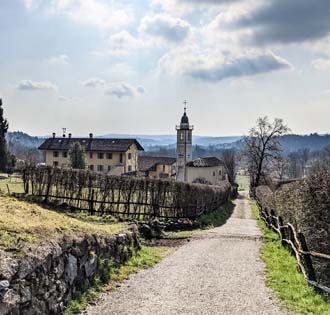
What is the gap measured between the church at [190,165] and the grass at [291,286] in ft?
165

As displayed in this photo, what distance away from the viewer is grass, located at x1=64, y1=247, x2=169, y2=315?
22.7 ft

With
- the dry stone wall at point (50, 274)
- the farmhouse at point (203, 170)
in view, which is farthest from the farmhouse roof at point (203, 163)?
the dry stone wall at point (50, 274)

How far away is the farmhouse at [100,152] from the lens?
7000 centimetres

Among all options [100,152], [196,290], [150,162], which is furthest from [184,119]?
[196,290]

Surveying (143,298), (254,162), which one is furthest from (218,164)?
(143,298)

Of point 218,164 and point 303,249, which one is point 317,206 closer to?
point 303,249

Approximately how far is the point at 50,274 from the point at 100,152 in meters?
65.8

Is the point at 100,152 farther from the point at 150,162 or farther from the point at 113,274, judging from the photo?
the point at 113,274

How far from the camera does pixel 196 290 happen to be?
8242 millimetres

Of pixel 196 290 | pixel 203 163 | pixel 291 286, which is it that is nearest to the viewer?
pixel 196 290

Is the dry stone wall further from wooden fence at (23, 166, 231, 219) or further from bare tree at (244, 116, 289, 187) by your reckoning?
bare tree at (244, 116, 289, 187)

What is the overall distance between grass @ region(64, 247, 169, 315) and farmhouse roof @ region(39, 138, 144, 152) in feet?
190

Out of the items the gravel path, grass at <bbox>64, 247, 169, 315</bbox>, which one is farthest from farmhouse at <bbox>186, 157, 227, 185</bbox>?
the gravel path

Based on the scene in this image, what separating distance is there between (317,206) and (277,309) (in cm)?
302
